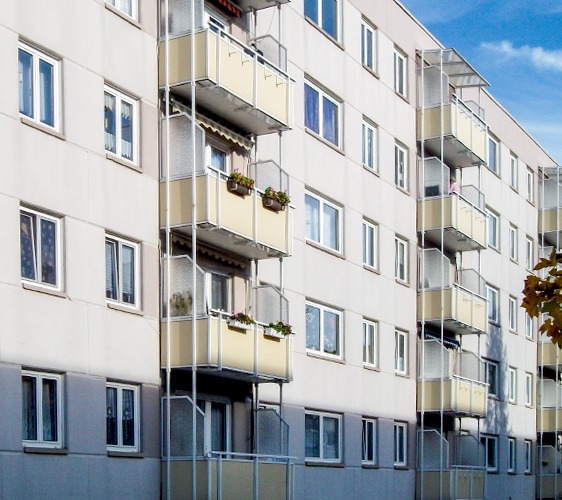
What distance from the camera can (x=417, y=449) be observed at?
1245 inches

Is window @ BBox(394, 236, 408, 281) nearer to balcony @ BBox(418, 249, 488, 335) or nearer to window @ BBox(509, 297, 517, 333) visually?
balcony @ BBox(418, 249, 488, 335)

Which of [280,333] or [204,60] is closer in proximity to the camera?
[204,60]

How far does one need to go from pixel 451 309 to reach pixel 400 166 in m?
4.07

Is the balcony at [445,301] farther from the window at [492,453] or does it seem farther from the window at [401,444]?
the window at [492,453]

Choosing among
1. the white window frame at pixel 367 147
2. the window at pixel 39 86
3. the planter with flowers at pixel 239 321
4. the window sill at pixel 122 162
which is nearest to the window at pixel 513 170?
the white window frame at pixel 367 147

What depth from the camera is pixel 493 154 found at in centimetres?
4066

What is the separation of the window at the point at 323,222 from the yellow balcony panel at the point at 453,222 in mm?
4821

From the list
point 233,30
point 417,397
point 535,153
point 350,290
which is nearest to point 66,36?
point 233,30

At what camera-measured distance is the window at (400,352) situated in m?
30.9

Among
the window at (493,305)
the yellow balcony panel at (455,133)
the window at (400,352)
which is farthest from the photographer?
the window at (493,305)

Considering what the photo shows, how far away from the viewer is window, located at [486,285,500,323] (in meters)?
39.4

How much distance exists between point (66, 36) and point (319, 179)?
368 inches

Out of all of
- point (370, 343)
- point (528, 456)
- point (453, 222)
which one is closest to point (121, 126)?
point (370, 343)

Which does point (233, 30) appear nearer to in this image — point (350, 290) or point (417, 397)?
point (350, 290)
